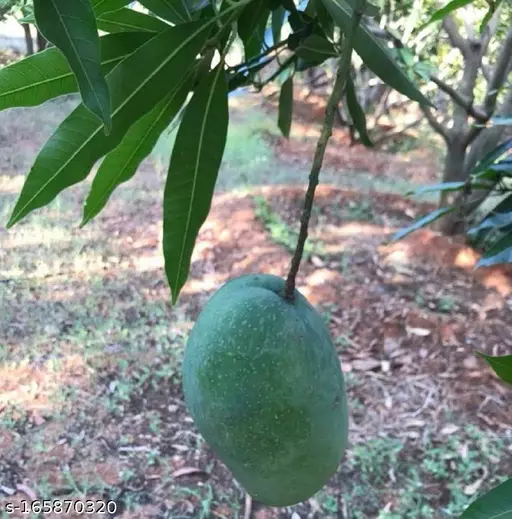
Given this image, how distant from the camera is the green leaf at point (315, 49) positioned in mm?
670

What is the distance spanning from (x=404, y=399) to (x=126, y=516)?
0.86m

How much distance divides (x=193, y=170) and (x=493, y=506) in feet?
1.19

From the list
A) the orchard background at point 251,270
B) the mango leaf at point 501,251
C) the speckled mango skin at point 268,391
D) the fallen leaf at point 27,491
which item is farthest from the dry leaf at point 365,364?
the speckled mango skin at point 268,391

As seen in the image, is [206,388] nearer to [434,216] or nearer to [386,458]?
[434,216]

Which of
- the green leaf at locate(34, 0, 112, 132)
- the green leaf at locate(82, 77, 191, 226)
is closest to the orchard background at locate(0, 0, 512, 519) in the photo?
the green leaf at locate(82, 77, 191, 226)

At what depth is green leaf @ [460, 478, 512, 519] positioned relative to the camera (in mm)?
519

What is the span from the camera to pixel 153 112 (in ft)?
1.90

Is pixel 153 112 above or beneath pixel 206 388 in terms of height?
above

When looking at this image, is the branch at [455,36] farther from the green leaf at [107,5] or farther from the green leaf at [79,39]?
the green leaf at [79,39]

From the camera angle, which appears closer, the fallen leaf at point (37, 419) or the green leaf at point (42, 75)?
the green leaf at point (42, 75)

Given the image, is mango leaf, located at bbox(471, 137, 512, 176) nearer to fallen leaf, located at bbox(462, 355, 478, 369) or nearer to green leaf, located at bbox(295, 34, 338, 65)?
green leaf, located at bbox(295, 34, 338, 65)

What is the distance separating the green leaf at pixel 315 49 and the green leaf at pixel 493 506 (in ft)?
1.38

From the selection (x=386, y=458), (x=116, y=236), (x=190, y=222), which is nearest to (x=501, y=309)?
(x=386, y=458)

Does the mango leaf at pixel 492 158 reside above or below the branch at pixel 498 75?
Answer: above
